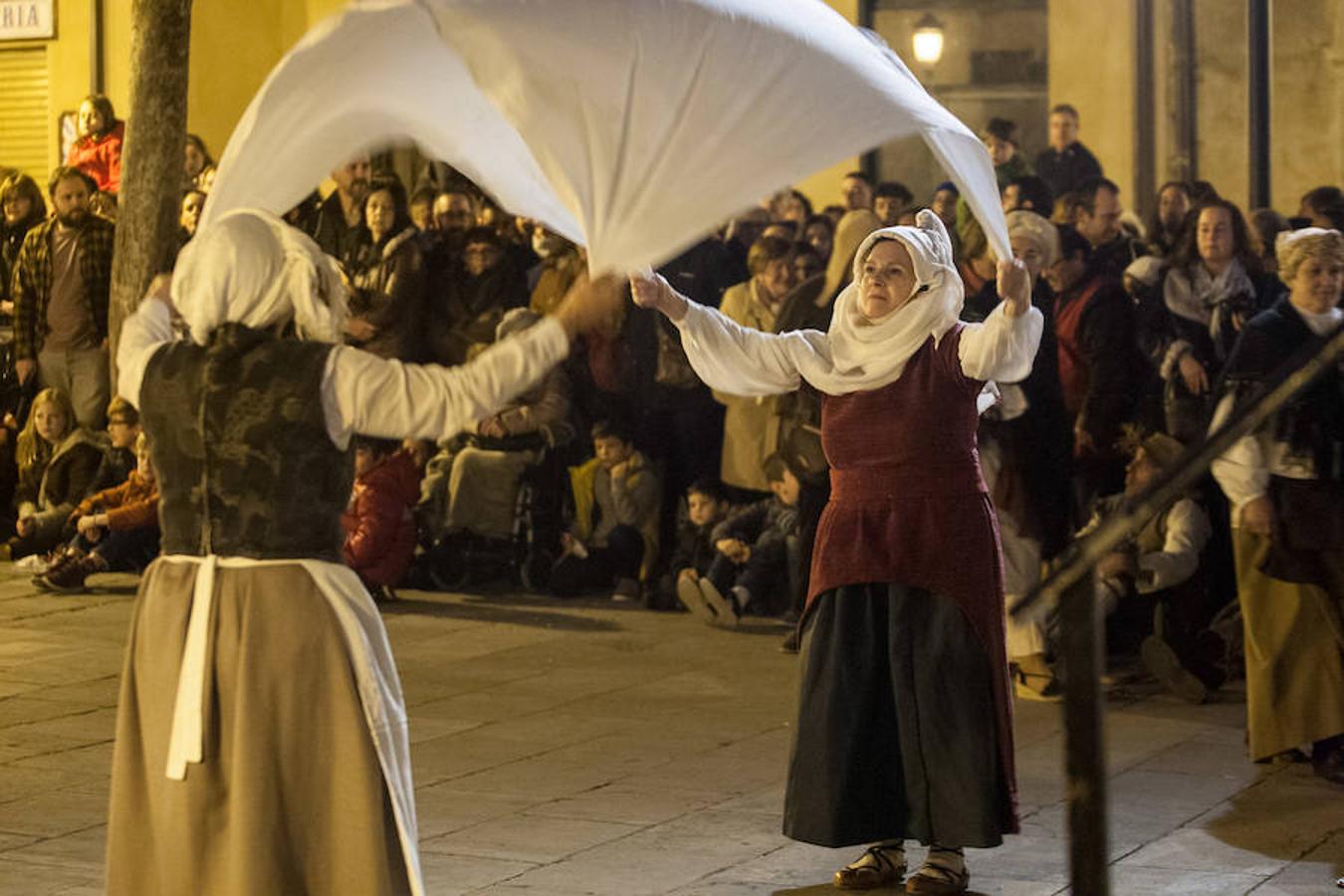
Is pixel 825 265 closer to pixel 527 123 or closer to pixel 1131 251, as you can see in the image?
pixel 1131 251

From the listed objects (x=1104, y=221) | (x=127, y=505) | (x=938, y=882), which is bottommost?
(x=938, y=882)

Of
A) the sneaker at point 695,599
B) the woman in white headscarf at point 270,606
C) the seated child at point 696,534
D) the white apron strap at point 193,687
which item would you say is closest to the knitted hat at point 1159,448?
the sneaker at point 695,599

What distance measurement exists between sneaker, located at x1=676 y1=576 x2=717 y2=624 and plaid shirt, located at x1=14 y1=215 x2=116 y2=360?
486 centimetres

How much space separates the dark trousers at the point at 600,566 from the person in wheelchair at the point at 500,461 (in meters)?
0.39

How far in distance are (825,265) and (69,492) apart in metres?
4.47

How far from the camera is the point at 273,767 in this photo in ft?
18.2

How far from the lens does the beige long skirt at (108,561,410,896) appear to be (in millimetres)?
5504

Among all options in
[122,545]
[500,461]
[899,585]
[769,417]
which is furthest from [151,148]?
[899,585]

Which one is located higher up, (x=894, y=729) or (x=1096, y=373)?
(x=1096, y=373)

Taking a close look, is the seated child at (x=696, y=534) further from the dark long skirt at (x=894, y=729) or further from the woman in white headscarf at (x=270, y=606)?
the woman in white headscarf at (x=270, y=606)

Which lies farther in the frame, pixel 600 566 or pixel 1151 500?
pixel 600 566

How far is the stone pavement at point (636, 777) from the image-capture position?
23.6 ft

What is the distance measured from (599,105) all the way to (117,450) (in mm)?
8441

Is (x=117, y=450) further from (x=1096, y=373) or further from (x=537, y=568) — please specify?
(x=1096, y=373)
